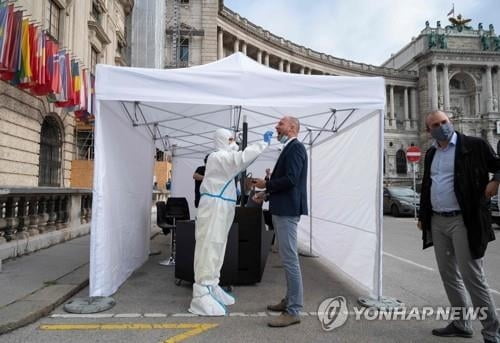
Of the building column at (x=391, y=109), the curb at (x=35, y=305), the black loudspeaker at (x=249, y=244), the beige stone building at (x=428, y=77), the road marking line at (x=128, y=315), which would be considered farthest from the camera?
the building column at (x=391, y=109)

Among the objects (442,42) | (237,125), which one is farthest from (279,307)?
(442,42)

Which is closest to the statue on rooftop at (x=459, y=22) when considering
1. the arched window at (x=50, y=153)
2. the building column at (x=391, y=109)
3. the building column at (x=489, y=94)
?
the building column at (x=489, y=94)

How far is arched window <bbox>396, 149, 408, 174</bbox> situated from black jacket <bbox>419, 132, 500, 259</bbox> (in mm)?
77973

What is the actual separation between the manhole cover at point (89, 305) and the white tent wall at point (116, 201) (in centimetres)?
13

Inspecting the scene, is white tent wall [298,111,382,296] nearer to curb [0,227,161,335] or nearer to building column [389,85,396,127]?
curb [0,227,161,335]

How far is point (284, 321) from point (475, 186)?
222 cm

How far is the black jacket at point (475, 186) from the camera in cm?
366

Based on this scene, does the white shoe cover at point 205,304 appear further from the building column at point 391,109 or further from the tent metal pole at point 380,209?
the building column at point 391,109

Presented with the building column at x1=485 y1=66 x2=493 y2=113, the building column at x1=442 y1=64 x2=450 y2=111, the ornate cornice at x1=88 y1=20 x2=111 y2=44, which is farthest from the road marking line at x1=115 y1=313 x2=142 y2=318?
the building column at x1=485 y1=66 x2=493 y2=113

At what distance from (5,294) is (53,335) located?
1.49 meters

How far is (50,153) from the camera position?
17.5m

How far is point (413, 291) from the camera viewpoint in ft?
19.5

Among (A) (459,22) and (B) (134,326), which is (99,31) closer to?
(B) (134,326)

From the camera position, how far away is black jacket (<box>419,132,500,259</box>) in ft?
12.0
